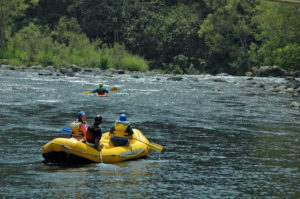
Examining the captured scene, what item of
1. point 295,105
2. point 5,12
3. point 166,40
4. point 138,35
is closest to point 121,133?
point 295,105

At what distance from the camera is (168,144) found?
12.2 metres

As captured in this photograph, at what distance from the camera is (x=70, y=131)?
11094 millimetres

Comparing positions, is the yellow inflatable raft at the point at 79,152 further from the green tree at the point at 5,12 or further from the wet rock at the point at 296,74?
the green tree at the point at 5,12

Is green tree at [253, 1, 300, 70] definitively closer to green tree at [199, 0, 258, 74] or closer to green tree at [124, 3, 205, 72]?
green tree at [199, 0, 258, 74]

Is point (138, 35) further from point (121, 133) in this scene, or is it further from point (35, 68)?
point (121, 133)

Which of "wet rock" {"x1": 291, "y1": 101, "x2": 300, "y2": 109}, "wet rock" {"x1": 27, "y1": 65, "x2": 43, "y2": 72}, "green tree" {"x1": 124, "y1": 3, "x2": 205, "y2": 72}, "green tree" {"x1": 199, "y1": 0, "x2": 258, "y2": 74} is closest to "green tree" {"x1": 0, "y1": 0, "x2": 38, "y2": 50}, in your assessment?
"wet rock" {"x1": 27, "y1": 65, "x2": 43, "y2": 72}

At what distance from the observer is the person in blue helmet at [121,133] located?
1080 cm

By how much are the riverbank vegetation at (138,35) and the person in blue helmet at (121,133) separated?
2671 cm

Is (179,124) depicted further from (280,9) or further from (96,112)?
(280,9)

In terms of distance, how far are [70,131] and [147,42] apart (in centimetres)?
3751

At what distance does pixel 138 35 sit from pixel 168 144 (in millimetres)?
36851

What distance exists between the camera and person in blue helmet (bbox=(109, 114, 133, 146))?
1080 cm

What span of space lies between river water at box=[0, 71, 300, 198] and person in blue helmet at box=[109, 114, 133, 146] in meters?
0.56

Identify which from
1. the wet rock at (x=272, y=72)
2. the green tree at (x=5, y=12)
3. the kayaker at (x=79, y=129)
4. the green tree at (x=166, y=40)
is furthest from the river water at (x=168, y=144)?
the green tree at (x=166, y=40)
